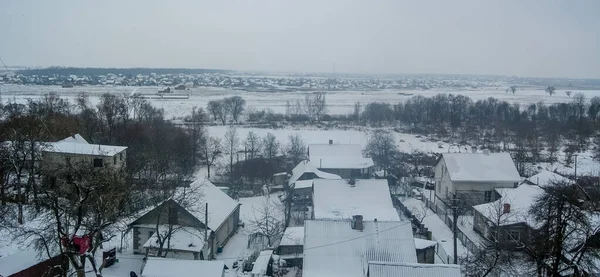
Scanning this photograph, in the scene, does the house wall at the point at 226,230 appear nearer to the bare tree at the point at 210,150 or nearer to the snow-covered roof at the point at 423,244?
the snow-covered roof at the point at 423,244

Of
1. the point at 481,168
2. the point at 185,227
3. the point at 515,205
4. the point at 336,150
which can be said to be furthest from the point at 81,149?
the point at 515,205

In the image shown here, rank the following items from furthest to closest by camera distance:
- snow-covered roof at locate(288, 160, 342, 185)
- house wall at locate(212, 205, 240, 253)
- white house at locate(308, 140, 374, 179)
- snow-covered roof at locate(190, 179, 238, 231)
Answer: white house at locate(308, 140, 374, 179)
snow-covered roof at locate(288, 160, 342, 185)
house wall at locate(212, 205, 240, 253)
snow-covered roof at locate(190, 179, 238, 231)

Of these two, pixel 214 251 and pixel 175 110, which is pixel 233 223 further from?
pixel 175 110

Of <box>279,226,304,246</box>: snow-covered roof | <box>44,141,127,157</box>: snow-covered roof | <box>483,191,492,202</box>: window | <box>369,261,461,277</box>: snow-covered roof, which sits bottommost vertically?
<box>279,226,304,246</box>: snow-covered roof

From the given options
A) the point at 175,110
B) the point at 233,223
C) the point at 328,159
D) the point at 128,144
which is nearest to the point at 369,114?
the point at 175,110

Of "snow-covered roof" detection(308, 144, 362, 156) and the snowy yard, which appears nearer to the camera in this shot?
the snowy yard

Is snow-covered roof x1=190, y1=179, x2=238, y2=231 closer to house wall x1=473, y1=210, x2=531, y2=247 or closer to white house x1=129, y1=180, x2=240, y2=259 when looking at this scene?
white house x1=129, y1=180, x2=240, y2=259

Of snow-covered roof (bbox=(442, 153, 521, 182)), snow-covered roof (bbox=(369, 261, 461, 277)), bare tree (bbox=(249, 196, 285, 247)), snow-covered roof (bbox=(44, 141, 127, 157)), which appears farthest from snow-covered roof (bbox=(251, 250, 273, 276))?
snow-covered roof (bbox=(44, 141, 127, 157))
